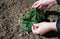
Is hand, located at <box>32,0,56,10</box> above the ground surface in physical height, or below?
above

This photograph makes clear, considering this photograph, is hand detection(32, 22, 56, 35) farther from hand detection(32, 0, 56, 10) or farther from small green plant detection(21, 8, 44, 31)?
hand detection(32, 0, 56, 10)

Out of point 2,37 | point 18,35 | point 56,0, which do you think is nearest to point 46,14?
point 56,0

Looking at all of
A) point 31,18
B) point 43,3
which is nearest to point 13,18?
point 31,18

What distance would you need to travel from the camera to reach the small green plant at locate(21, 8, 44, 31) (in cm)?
186

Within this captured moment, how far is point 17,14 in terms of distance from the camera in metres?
2.06

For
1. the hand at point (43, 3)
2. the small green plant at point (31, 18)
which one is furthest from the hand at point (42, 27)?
the hand at point (43, 3)

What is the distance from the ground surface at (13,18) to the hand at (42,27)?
0.09 meters

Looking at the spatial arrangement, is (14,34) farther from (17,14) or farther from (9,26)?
(17,14)

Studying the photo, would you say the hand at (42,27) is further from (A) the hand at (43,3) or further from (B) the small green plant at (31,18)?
(A) the hand at (43,3)

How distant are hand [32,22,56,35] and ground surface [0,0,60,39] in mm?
93

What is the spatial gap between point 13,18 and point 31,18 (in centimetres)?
22

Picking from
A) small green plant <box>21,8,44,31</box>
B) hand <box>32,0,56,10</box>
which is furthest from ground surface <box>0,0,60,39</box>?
hand <box>32,0,56,10</box>

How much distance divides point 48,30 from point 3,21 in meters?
0.50

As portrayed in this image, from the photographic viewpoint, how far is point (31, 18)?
191 cm
